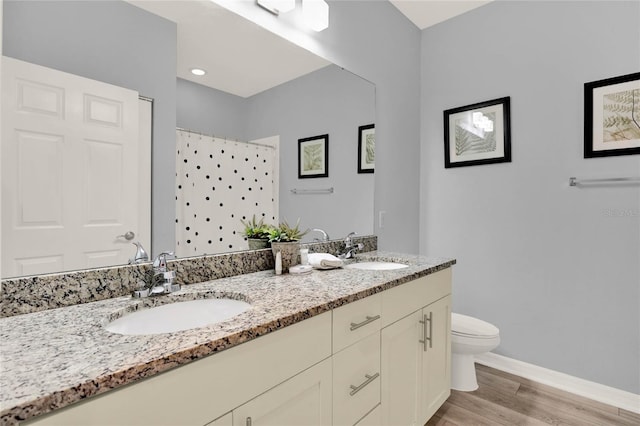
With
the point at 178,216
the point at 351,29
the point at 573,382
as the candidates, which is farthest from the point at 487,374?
the point at 351,29

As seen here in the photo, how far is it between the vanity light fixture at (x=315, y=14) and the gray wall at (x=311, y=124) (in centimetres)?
22

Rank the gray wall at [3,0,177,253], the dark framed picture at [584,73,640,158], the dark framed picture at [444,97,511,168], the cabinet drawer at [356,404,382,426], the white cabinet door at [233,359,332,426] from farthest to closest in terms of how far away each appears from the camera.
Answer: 1. the dark framed picture at [444,97,511,168]
2. the dark framed picture at [584,73,640,158]
3. the cabinet drawer at [356,404,382,426]
4. the gray wall at [3,0,177,253]
5. the white cabinet door at [233,359,332,426]

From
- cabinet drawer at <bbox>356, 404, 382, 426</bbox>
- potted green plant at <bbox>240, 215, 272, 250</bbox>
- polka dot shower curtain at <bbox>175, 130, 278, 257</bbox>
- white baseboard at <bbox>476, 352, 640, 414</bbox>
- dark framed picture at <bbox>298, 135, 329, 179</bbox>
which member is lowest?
white baseboard at <bbox>476, 352, 640, 414</bbox>

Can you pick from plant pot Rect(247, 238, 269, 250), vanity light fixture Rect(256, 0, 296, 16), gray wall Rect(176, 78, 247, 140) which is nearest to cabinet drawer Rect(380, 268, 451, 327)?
plant pot Rect(247, 238, 269, 250)

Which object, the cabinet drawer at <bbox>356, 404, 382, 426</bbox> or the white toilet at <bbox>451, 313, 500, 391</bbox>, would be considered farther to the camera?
the white toilet at <bbox>451, 313, 500, 391</bbox>

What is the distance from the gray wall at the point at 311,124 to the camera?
141 centimetres

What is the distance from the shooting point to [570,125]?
2.09m

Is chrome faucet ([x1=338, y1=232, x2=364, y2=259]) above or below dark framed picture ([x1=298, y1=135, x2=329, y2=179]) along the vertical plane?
below

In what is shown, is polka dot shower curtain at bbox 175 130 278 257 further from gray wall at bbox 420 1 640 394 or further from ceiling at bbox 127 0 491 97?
gray wall at bbox 420 1 640 394

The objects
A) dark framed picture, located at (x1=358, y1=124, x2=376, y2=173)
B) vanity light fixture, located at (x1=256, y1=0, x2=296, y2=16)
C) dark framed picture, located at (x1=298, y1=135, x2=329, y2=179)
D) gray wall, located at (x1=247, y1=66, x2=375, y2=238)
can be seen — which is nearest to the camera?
vanity light fixture, located at (x1=256, y1=0, x2=296, y2=16)

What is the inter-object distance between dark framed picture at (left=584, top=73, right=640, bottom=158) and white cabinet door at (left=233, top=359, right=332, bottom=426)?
2.04 m

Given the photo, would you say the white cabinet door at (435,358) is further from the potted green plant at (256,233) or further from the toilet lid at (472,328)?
the potted green plant at (256,233)

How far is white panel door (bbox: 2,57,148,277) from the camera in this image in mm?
899

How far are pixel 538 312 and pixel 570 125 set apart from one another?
3.94 ft
